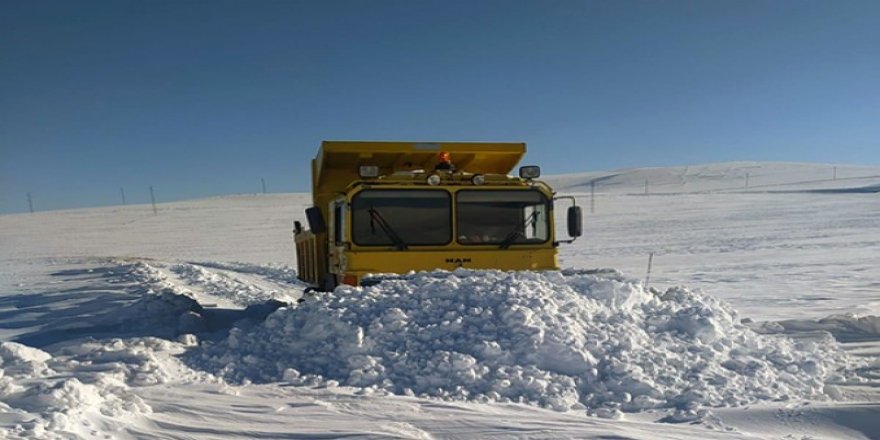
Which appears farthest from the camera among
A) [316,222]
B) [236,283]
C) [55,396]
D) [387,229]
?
[236,283]

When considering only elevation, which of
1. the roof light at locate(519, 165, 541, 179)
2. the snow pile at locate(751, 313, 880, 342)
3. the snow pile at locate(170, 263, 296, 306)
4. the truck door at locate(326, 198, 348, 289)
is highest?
the roof light at locate(519, 165, 541, 179)

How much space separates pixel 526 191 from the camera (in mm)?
8320

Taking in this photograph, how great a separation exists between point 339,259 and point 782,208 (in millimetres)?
39905

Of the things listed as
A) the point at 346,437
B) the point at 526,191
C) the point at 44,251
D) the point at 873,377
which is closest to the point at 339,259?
the point at 526,191

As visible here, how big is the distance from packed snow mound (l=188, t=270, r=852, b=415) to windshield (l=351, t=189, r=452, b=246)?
3.17 feet

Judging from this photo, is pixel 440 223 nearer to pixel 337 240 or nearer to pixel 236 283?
pixel 337 240

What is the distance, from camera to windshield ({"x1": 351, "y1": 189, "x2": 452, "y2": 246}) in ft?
26.0

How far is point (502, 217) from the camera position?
831 centimetres

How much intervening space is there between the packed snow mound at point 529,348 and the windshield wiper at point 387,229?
87 centimetres

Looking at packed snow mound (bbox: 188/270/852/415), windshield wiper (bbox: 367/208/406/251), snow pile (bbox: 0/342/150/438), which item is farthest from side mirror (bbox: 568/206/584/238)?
snow pile (bbox: 0/342/150/438)

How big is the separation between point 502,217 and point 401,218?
1246mm

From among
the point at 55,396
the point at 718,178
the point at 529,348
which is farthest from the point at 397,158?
the point at 718,178

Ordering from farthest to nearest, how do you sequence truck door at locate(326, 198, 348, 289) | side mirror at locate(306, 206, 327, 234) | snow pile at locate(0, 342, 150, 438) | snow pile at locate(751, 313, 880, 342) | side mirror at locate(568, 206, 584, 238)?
side mirror at locate(306, 206, 327, 234), side mirror at locate(568, 206, 584, 238), snow pile at locate(751, 313, 880, 342), truck door at locate(326, 198, 348, 289), snow pile at locate(0, 342, 150, 438)

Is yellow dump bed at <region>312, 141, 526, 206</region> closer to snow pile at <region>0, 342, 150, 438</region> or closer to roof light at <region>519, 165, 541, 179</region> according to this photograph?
roof light at <region>519, 165, 541, 179</region>
